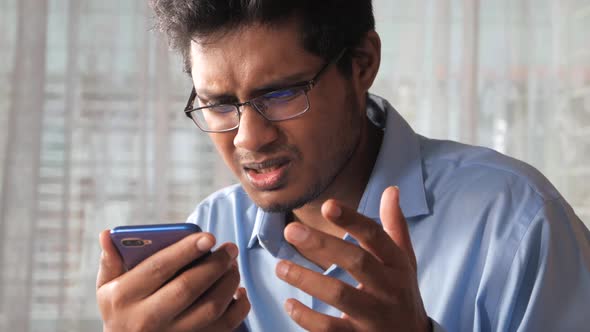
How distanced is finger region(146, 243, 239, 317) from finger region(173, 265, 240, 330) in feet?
0.07

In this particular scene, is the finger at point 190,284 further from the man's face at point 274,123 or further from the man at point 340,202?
the man's face at point 274,123

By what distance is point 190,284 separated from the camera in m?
0.96

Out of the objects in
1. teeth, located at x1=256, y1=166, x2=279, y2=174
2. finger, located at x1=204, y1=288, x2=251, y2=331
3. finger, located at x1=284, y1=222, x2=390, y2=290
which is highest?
finger, located at x1=284, y1=222, x2=390, y2=290

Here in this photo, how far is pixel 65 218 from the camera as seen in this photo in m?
2.58

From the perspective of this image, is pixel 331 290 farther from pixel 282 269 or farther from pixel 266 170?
pixel 266 170

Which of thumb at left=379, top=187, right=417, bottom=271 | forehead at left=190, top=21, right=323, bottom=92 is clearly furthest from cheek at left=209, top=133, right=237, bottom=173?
thumb at left=379, top=187, right=417, bottom=271

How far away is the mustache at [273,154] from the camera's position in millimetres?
1229

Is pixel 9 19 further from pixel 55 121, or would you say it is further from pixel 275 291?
pixel 275 291

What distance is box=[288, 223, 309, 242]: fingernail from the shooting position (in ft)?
2.54

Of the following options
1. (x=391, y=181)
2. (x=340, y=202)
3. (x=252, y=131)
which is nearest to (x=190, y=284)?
(x=340, y=202)

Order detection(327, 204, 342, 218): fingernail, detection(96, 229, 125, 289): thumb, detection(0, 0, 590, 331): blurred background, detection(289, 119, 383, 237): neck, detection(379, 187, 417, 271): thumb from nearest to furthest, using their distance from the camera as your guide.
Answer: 1. detection(327, 204, 342, 218): fingernail
2. detection(379, 187, 417, 271): thumb
3. detection(96, 229, 125, 289): thumb
4. detection(289, 119, 383, 237): neck
5. detection(0, 0, 590, 331): blurred background

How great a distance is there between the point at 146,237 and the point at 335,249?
33cm

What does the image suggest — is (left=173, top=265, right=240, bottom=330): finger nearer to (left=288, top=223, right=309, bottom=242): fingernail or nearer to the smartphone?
the smartphone

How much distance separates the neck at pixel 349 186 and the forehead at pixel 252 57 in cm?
29
